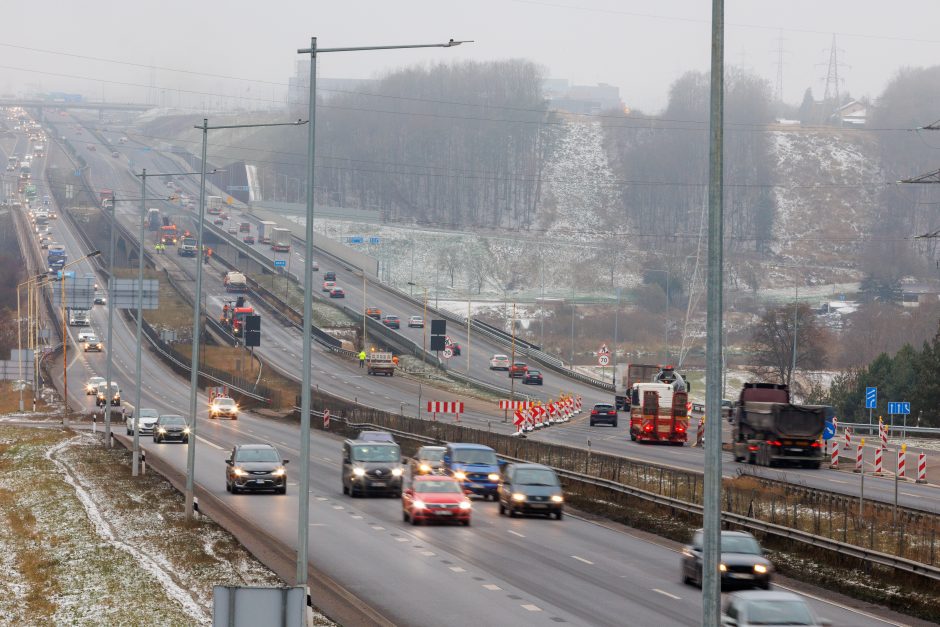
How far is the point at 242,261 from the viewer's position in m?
198

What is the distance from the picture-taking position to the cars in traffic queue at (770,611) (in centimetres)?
2061

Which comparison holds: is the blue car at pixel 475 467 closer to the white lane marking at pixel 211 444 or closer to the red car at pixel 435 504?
the red car at pixel 435 504

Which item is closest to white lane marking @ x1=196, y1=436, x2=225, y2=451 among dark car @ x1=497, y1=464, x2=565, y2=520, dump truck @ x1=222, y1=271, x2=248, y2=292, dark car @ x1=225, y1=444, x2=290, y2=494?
dark car @ x1=225, y1=444, x2=290, y2=494

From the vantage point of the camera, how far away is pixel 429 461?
54156mm

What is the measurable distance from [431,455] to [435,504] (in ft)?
42.8

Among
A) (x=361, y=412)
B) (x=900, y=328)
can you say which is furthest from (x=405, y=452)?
(x=900, y=328)

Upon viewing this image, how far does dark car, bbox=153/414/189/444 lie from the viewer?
75.8 m

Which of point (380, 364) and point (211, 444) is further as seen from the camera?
point (380, 364)

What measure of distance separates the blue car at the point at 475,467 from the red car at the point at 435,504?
7845 mm

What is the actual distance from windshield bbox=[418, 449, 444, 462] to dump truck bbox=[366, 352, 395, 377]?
72417 millimetres

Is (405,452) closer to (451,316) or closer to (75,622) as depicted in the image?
(75,622)

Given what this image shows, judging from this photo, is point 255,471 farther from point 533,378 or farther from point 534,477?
point 533,378

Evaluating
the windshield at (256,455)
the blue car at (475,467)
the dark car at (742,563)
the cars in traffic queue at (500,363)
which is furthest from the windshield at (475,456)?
the cars in traffic queue at (500,363)

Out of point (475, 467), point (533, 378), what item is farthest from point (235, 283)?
point (475, 467)
